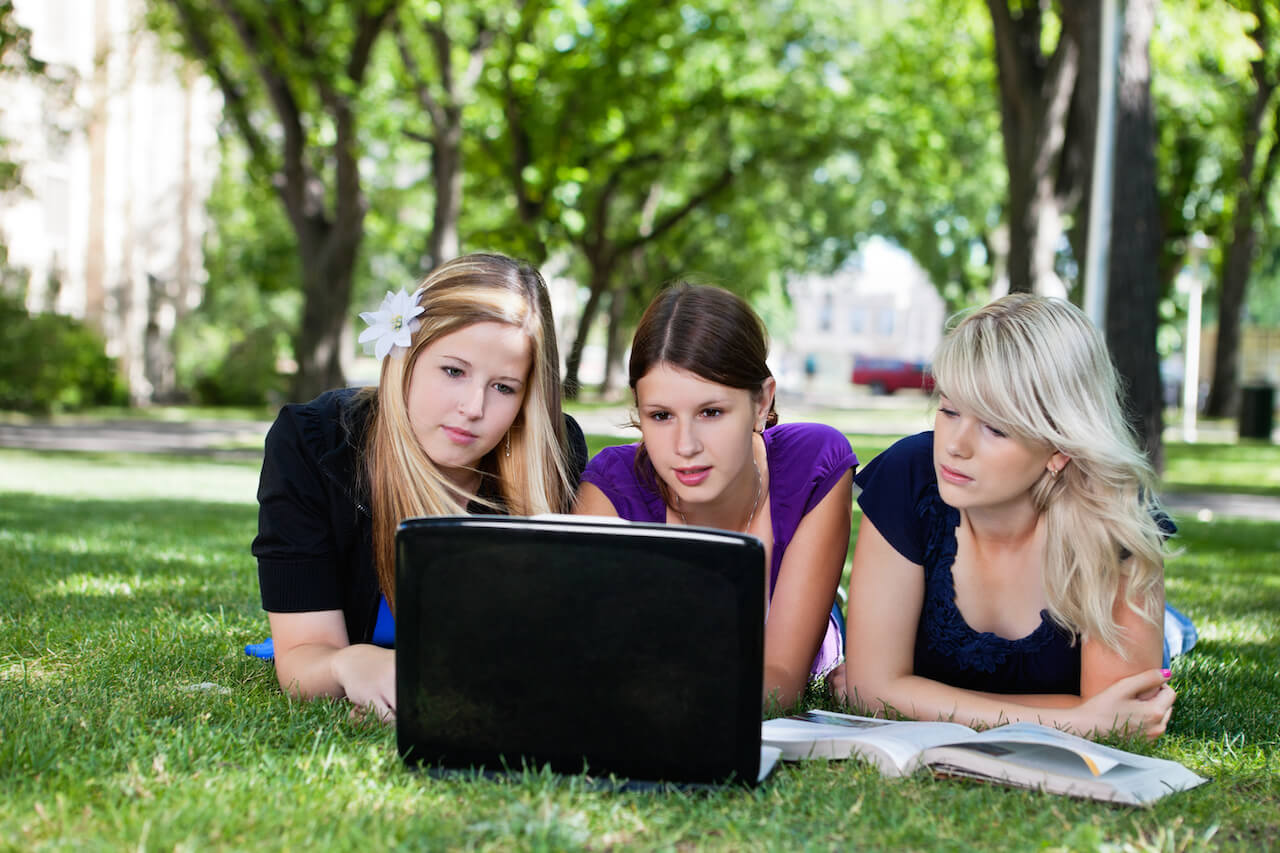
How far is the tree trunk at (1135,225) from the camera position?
9.43 m

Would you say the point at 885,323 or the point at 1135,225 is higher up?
the point at 885,323

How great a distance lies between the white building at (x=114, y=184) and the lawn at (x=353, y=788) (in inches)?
810

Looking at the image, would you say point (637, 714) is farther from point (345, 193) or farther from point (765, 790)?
point (345, 193)

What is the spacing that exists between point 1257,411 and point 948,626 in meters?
20.0

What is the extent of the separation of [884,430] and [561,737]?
18319mm

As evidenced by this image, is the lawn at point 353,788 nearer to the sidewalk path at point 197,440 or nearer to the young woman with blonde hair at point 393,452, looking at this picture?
the young woman with blonde hair at point 393,452

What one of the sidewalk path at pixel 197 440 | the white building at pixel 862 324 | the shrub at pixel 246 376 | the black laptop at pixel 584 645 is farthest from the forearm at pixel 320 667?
the white building at pixel 862 324

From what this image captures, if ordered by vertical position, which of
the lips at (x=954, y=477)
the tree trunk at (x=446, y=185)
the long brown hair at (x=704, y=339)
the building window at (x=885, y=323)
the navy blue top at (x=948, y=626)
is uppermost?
the building window at (x=885, y=323)

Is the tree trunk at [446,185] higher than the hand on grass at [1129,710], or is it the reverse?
the tree trunk at [446,185]

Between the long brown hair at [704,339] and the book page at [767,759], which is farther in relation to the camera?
the long brown hair at [704,339]

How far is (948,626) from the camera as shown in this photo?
128 inches

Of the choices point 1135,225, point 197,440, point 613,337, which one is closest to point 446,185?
point 197,440

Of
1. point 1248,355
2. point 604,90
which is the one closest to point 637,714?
point 604,90

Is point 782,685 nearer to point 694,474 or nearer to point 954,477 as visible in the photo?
point 694,474
